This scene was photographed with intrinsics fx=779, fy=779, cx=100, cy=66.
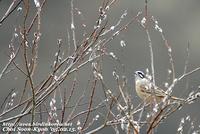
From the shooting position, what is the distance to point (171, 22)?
53.9ft

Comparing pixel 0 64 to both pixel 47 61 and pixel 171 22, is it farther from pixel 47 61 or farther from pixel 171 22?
pixel 171 22

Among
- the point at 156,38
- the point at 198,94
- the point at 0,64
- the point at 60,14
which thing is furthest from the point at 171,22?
the point at 198,94

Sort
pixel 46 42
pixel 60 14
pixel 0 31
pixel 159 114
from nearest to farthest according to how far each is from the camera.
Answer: pixel 159 114 < pixel 0 31 < pixel 46 42 < pixel 60 14

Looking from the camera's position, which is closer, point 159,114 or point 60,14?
point 159,114

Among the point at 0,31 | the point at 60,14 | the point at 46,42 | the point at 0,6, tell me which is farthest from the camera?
the point at 60,14

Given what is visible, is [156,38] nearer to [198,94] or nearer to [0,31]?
[0,31]

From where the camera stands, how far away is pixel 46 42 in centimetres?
1478

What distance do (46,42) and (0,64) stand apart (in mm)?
2017

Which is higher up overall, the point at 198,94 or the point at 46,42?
the point at 46,42

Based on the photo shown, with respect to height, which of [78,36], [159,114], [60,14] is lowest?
[159,114]

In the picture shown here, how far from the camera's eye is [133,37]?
15.7 metres

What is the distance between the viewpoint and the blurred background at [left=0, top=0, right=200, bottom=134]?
43.1 feet

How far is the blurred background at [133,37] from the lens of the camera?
13.1 m

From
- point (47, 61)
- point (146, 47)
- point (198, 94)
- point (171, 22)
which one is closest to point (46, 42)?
point (47, 61)
